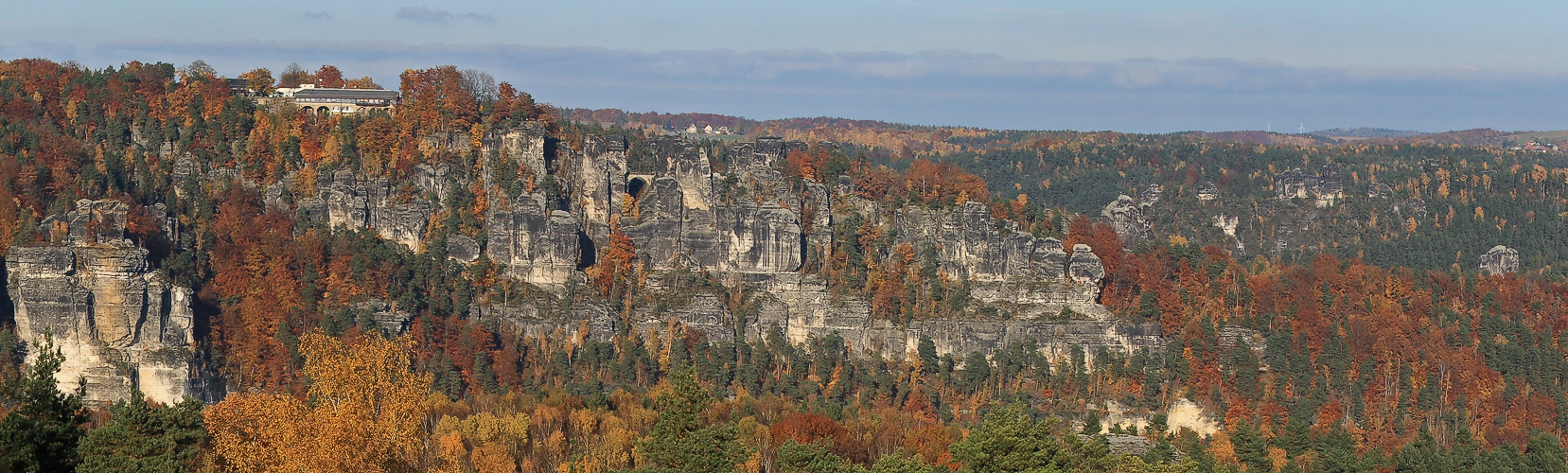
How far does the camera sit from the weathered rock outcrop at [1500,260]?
142 metres

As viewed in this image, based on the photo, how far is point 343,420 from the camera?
37.2 metres

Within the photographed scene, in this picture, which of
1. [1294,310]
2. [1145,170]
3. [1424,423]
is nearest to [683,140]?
[1294,310]

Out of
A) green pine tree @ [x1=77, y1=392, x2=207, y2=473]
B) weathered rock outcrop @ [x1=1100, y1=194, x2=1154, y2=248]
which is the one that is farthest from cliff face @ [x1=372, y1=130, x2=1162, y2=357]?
weathered rock outcrop @ [x1=1100, y1=194, x2=1154, y2=248]

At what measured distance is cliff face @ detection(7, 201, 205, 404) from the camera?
273 feet

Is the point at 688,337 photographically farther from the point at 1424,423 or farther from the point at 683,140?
the point at 1424,423

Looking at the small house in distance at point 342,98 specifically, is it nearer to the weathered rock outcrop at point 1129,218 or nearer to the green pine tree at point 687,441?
the green pine tree at point 687,441

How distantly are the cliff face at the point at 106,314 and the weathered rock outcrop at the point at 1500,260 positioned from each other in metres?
106

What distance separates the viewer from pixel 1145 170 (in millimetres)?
185750

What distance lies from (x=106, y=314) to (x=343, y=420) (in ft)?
172

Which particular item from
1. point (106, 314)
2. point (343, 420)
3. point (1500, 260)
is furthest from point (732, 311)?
point (1500, 260)

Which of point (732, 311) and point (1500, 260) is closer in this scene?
point (732, 311)

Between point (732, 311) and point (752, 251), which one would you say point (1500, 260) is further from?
point (732, 311)

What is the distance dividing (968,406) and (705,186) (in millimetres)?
23406

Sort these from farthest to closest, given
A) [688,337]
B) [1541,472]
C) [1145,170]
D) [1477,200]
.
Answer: [1145,170]
[1477,200]
[688,337]
[1541,472]
